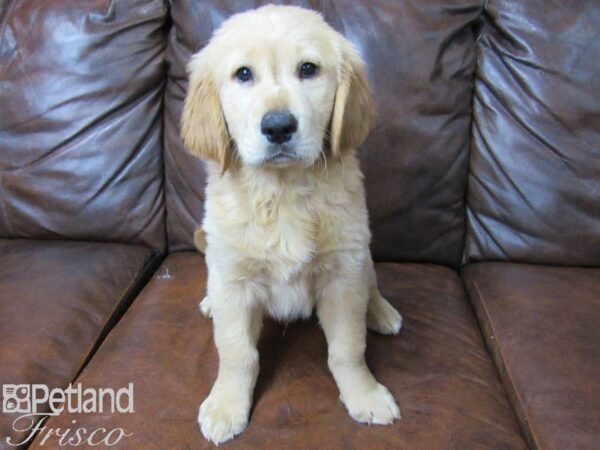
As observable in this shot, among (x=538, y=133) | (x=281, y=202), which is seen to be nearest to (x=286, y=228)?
(x=281, y=202)

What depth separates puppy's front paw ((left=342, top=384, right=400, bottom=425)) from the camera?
1.19m

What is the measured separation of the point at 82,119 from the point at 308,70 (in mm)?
1011

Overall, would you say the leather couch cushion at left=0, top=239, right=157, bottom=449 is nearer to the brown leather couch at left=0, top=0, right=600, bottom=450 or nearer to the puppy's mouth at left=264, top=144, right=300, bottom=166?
the brown leather couch at left=0, top=0, right=600, bottom=450

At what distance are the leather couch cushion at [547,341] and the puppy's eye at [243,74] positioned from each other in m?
0.91

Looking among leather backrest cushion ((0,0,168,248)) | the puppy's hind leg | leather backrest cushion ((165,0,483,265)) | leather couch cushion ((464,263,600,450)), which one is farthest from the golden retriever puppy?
leather backrest cushion ((0,0,168,248))

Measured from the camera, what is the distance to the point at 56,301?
1531 mm

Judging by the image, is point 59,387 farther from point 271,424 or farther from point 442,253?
point 442,253

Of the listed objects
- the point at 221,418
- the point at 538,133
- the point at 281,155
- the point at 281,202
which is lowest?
the point at 221,418

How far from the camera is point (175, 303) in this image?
162cm

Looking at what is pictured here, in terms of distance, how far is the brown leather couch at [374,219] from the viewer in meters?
1.27

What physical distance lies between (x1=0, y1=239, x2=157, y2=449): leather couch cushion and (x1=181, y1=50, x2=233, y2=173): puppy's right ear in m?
0.61

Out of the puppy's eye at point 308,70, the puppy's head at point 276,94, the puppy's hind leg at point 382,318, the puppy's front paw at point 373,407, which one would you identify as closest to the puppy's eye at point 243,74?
the puppy's head at point 276,94

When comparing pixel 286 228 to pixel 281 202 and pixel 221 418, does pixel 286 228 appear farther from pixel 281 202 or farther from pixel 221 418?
pixel 221 418

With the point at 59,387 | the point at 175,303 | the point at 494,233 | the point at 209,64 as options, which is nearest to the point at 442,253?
the point at 494,233
